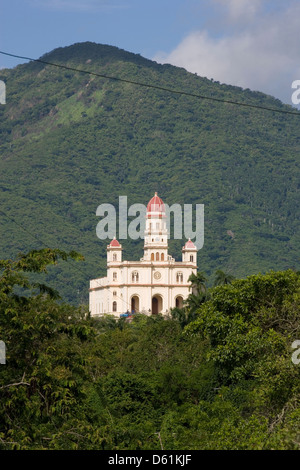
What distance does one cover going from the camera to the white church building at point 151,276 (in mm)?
142250

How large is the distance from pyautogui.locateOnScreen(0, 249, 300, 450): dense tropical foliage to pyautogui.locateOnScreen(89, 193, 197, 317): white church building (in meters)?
84.4

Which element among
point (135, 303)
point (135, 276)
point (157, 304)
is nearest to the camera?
point (135, 276)

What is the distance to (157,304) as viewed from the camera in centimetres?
14600

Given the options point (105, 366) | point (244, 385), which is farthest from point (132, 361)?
point (244, 385)

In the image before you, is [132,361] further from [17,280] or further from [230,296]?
[17,280]

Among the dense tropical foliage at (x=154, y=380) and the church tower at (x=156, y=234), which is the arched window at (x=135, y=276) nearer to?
the church tower at (x=156, y=234)

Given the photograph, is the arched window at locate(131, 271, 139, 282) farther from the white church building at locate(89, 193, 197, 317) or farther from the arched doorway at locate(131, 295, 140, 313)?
the arched doorway at locate(131, 295, 140, 313)

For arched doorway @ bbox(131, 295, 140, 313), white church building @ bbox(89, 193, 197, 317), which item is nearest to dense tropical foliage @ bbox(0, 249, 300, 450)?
white church building @ bbox(89, 193, 197, 317)

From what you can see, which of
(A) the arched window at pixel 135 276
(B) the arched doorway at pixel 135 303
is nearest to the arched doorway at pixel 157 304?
(B) the arched doorway at pixel 135 303

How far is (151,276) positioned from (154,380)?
93.3m

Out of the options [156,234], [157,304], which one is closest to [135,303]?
[157,304]

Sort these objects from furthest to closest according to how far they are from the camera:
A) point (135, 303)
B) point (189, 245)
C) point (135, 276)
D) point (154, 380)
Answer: point (189, 245)
point (135, 303)
point (135, 276)
point (154, 380)

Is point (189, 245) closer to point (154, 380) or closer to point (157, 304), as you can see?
point (157, 304)

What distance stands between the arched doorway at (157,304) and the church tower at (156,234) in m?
4.61
